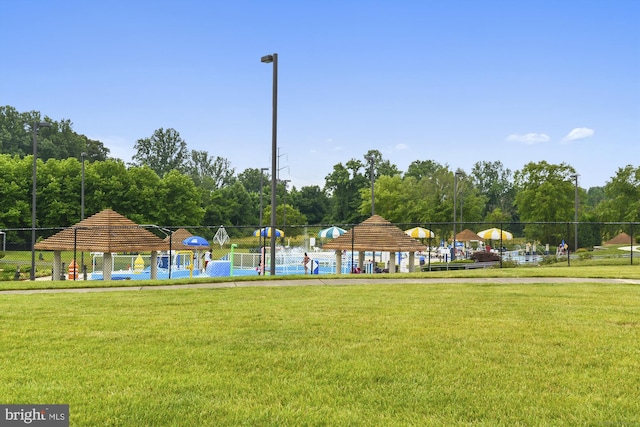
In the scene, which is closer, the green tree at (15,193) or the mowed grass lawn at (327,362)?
the mowed grass lawn at (327,362)

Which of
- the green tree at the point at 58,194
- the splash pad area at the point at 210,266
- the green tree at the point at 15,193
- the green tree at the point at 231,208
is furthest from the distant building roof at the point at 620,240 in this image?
the green tree at the point at 15,193

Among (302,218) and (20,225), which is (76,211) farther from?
(302,218)

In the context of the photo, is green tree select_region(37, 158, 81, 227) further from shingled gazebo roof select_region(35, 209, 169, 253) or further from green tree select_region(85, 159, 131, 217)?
shingled gazebo roof select_region(35, 209, 169, 253)

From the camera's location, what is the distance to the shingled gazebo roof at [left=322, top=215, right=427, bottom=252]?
23.9m

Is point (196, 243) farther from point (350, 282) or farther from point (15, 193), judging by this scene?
point (15, 193)

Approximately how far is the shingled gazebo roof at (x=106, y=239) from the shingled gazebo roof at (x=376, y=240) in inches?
312

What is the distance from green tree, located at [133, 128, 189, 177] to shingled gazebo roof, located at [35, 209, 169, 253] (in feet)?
284

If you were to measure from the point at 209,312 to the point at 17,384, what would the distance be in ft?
14.7

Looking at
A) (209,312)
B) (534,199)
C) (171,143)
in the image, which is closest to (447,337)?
(209,312)

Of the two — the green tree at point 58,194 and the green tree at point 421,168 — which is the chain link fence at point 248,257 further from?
the green tree at point 421,168

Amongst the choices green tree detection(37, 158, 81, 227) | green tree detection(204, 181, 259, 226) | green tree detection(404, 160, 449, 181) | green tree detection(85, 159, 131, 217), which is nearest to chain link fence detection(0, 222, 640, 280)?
green tree detection(37, 158, 81, 227)

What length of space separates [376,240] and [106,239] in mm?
11628

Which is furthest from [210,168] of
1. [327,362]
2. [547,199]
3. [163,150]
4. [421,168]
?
[327,362]

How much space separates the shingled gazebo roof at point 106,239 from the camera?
69.3 feet
